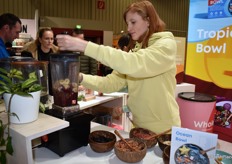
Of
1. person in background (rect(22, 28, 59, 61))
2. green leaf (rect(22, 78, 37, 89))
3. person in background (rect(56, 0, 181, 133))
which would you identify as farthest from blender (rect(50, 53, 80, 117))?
person in background (rect(22, 28, 59, 61))

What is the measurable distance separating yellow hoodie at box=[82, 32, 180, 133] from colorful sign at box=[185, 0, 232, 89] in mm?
1471

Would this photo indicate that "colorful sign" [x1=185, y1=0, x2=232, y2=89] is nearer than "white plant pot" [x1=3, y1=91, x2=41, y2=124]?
No

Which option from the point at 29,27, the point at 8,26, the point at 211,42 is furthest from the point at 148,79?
the point at 29,27

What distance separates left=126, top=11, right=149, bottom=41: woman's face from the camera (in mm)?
1341

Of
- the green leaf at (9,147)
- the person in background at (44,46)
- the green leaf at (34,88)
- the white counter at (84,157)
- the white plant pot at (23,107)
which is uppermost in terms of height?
the person in background at (44,46)

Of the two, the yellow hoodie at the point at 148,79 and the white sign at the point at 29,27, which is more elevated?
the white sign at the point at 29,27

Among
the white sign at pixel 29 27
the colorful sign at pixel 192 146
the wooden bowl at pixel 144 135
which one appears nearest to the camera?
the colorful sign at pixel 192 146

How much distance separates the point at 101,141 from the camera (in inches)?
50.3

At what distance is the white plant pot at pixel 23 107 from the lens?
39.3 inches

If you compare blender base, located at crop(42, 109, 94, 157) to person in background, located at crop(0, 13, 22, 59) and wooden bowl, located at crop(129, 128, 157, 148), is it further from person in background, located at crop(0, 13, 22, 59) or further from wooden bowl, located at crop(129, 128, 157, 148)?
person in background, located at crop(0, 13, 22, 59)

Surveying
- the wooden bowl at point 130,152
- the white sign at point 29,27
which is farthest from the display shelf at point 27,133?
the white sign at point 29,27

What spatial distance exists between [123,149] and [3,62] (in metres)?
0.85

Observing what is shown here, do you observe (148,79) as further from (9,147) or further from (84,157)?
(9,147)

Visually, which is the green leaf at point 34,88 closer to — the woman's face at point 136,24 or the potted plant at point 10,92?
the potted plant at point 10,92
